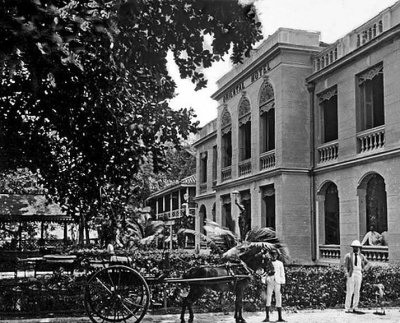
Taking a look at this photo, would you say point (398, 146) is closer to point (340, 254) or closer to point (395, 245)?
point (395, 245)

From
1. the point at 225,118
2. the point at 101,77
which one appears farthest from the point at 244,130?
the point at 101,77

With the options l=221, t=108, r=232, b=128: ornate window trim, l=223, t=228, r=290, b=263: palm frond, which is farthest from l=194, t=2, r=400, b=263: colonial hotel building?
l=223, t=228, r=290, b=263: palm frond

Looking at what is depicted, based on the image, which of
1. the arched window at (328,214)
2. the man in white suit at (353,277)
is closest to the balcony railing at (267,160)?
the arched window at (328,214)

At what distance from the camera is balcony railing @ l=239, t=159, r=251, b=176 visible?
2742 centimetres

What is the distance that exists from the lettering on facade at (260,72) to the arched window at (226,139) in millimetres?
4540

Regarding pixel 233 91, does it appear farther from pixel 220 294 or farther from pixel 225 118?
pixel 220 294

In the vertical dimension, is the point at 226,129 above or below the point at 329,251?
above

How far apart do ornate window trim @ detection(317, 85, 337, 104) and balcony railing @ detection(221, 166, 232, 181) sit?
345 inches

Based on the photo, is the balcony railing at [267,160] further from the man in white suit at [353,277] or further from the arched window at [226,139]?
the man in white suit at [353,277]

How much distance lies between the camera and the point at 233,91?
29.0m

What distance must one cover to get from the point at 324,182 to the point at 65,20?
56.5 ft

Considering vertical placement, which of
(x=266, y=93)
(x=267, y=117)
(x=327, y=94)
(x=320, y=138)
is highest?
(x=266, y=93)

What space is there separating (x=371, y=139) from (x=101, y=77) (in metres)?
11.3

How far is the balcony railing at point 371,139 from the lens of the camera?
18719 mm
